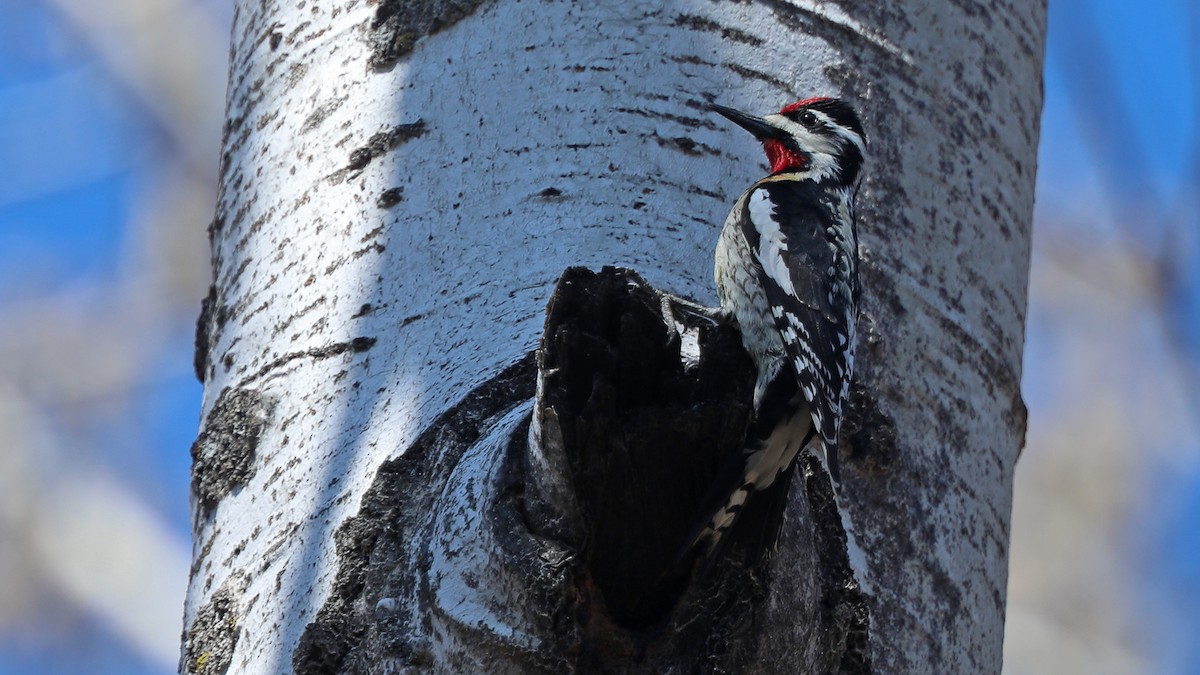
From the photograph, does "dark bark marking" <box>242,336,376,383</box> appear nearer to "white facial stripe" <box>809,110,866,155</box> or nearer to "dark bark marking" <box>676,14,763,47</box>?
"dark bark marking" <box>676,14,763,47</box>

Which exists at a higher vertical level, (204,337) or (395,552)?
(204,337)

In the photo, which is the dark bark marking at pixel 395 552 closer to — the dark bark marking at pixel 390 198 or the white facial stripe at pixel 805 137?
the dark bark marking at pixel 390 198

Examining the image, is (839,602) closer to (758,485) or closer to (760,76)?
(758,485)

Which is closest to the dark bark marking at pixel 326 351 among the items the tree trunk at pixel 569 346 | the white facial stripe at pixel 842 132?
the tree trunk at pixel 569 346

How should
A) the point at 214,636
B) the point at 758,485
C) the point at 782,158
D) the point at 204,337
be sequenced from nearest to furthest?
the point at 758,485 < the point at 214,636 < the point at 204,337 < the point at 782,158

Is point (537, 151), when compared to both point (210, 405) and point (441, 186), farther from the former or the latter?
point (210, 405)

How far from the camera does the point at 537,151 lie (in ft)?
6.77

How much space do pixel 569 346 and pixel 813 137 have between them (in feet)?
4.35

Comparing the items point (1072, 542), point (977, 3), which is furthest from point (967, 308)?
point (1072, 542)

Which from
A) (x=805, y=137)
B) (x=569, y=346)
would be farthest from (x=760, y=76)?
(x=569, y=346)

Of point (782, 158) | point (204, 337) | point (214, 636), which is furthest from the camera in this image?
point (782, 158)

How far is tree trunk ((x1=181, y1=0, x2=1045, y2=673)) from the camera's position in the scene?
4.95 feet

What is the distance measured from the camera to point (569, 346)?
1.49 meters

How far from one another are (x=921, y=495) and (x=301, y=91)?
1.15 metres
